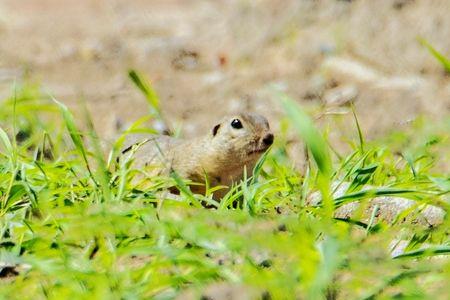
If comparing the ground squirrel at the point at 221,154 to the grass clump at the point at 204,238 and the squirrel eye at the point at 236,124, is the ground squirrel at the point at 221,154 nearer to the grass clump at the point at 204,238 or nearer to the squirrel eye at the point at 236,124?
the squirrel eye at the point at 236,124

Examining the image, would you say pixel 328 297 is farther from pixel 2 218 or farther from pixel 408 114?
pixel 408 114

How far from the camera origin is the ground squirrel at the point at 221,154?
14.7 feet

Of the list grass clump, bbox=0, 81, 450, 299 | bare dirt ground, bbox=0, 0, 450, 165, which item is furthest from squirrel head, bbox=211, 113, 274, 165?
bare dirt ground, bbox=0, 0, 450, 165

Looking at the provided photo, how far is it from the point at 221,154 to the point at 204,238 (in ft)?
5.33

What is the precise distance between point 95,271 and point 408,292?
813mm

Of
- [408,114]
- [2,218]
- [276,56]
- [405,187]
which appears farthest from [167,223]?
[276,56]

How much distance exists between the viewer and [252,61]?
24.2 ft

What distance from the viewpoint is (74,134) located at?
352 centimetres

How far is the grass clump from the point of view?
2.73m

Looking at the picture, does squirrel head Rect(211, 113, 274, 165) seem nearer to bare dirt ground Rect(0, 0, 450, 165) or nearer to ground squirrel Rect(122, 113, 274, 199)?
ground squirrel Rect(122, 113, 274, 199)

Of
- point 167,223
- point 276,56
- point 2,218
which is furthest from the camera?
point 276,56

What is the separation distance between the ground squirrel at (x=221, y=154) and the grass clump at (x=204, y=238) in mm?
629

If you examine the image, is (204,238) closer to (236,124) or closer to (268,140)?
(268,140)

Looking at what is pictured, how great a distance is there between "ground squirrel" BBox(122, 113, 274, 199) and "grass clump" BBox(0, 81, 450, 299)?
629 mm
